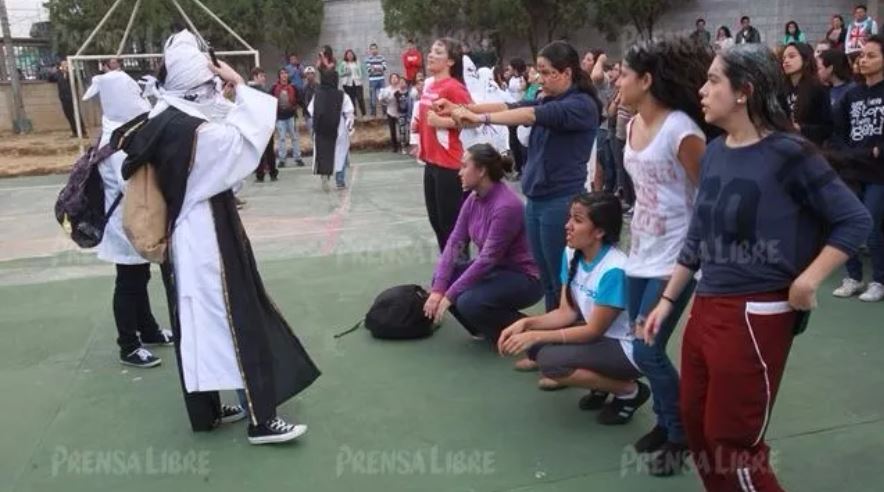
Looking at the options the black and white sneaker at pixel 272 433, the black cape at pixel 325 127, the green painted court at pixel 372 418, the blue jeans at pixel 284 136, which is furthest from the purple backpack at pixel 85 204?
the blue jeans at pixel 284 136

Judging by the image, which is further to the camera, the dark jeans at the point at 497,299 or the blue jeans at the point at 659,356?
the dark jeans at the point at 497,299

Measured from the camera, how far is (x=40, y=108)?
1866cm

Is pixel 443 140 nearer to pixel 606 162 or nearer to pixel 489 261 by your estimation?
pixel 489 261

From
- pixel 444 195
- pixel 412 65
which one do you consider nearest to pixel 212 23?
pixel 412 65

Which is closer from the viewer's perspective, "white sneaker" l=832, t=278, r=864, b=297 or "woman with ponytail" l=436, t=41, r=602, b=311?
"woman with ponytail" l=436, t=41, r=602, b=311

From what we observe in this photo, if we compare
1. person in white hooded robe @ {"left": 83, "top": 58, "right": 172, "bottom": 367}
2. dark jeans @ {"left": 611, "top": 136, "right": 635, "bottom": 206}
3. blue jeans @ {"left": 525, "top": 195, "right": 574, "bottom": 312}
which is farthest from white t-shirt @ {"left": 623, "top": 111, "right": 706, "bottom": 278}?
dark jeans @ {"left": 611, "top": 136, "right": 635, "bottom": 206}

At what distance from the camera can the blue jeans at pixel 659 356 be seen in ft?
8.91

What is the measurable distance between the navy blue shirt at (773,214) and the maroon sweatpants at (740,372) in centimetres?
5

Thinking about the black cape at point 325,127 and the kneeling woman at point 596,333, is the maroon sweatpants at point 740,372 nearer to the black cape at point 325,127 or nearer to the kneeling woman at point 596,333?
the kneeling woman at point 596,333

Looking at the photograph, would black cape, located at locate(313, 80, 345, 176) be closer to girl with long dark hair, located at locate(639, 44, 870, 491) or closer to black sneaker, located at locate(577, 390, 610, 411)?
black sneaker, located at locate(577, 390, 610, 411)

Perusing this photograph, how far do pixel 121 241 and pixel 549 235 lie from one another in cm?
211

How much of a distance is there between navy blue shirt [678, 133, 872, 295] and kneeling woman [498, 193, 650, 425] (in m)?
1.00

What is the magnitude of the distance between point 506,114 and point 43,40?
2026 cm

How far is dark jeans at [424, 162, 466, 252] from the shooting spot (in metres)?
4.91
